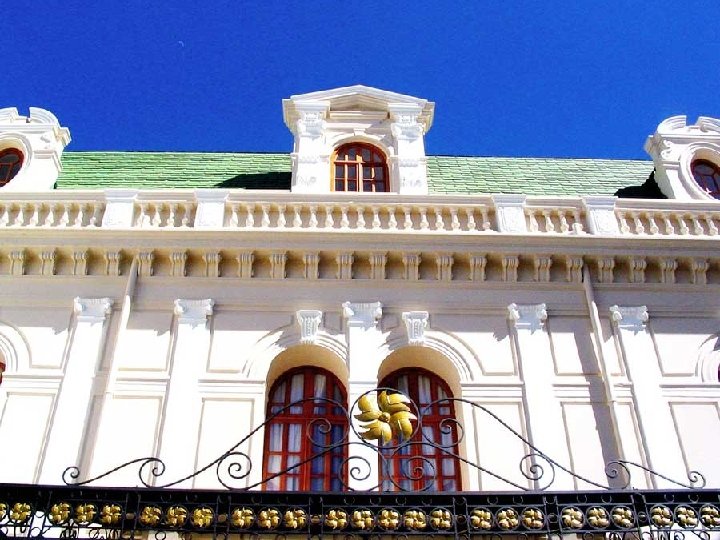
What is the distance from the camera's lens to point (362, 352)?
12.3 m

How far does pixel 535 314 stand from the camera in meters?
12.8

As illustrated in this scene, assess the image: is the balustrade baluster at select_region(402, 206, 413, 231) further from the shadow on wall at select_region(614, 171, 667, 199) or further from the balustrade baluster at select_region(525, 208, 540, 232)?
the shadow on wall at select_region(614, 171, 667, 199)

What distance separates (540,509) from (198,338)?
6.02 metres

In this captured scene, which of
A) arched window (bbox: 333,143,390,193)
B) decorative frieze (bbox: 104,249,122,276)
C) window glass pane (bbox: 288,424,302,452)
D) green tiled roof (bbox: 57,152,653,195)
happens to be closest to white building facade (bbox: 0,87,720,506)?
decorative frieze (bbox: 104,249,122,276)

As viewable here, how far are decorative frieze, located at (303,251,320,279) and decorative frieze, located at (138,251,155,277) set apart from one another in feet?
8.06

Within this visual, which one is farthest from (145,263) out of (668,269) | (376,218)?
(668,269)

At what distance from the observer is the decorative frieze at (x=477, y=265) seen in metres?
13.1

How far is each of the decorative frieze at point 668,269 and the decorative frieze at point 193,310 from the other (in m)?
7.21

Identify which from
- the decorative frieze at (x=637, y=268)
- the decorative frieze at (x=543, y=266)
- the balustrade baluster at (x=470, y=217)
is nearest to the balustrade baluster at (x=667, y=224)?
the decorative frieze at (x=637, y=268)

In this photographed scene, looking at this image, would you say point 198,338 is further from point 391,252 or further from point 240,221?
point 391,252

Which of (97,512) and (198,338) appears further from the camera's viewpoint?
(198,338)

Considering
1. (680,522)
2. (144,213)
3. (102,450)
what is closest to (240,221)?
(144,213)

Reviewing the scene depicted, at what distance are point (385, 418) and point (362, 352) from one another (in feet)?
10.6

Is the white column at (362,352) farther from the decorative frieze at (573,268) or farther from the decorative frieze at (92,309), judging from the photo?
the decorative frieze at (92,309)
